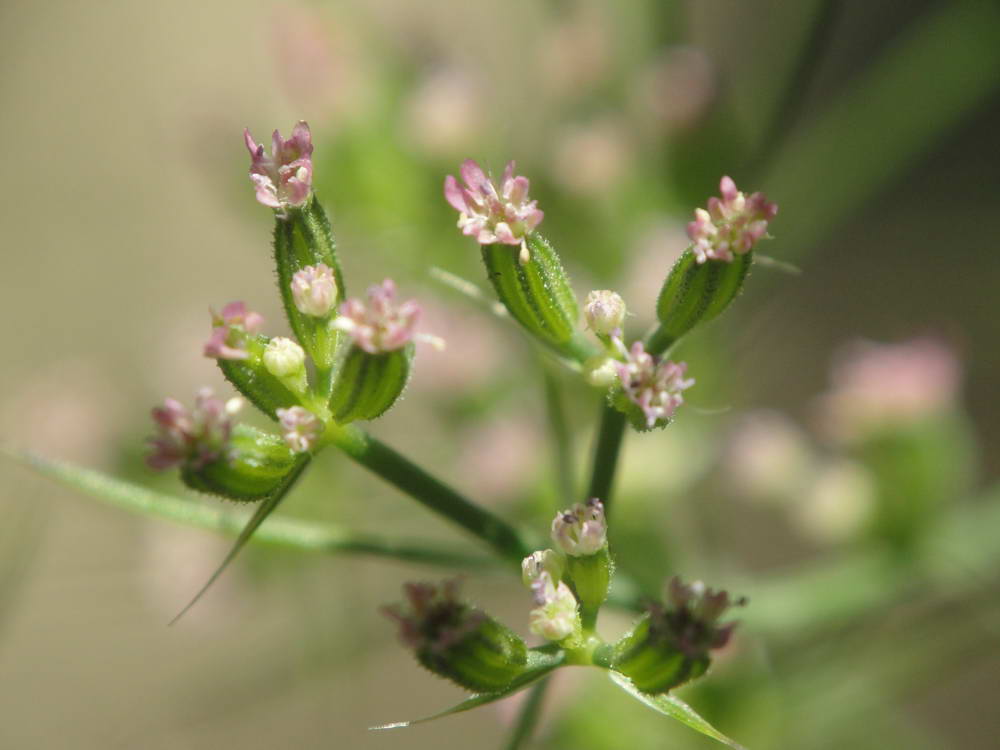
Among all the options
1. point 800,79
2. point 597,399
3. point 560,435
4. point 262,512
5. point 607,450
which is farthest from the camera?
point 597,399

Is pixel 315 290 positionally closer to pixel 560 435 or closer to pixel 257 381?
pixel 257 381

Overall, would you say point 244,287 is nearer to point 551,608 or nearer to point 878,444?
point 878,444

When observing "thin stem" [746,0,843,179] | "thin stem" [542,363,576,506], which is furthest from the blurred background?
"thin stem" [542,363,576,506]

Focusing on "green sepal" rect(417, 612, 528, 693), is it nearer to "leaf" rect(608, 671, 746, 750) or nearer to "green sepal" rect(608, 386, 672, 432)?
"leaf" rect(608, 671, 746, 750)

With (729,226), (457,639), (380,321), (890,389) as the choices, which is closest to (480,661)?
(457,639)

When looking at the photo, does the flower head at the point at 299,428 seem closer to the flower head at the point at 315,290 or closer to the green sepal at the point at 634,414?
the flower head at the point at 315,290
